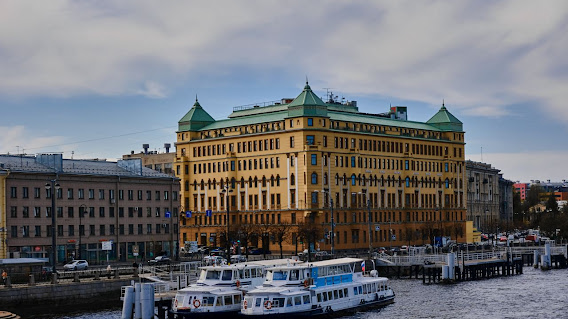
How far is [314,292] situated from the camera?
85.8 m

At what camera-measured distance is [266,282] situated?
85500 mm

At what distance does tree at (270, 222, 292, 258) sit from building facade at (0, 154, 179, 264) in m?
18.9

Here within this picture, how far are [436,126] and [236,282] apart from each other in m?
117

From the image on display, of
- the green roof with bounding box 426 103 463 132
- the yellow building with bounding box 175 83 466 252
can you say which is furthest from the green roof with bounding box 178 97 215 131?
the green roof with bounding box 426 103 463 132

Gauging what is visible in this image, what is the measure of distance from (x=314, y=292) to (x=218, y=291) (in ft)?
28.4

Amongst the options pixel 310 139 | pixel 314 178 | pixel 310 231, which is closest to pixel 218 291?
pixel 310 231

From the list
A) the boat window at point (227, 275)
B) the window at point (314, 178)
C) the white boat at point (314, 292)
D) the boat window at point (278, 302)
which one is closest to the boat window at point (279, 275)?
the white boat at point (314, 292)

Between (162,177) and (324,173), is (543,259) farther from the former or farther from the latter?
(162,177)

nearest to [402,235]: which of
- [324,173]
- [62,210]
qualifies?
[324,173]

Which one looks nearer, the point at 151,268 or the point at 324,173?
the point at 151,268

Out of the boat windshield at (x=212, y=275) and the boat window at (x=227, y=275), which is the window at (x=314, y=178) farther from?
the boat windshield at (x=212, y=275)

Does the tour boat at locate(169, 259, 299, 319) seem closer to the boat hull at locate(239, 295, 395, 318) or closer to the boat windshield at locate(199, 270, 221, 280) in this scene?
the boat windshield at locate(199, 270, 221, 280)

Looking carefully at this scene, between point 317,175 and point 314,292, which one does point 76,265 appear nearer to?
point 314,292

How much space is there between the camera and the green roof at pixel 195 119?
183m
